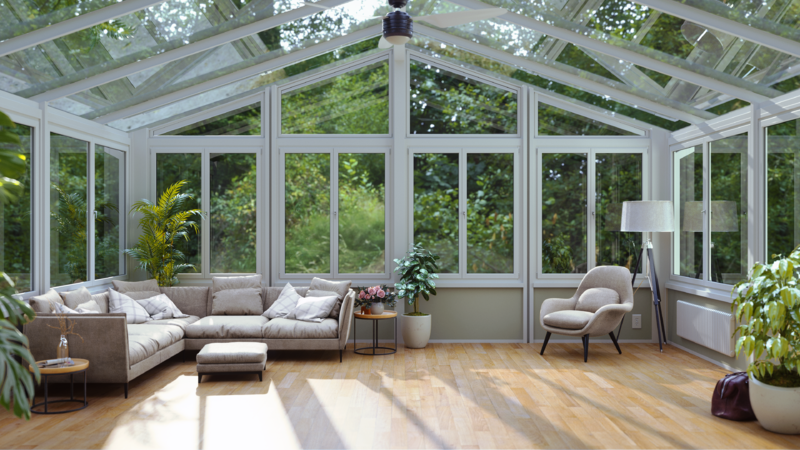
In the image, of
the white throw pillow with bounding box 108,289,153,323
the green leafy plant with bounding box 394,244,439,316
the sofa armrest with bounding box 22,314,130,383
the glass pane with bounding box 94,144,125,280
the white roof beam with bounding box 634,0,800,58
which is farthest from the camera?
the green leafy plant with bounding box 394,244,439,316

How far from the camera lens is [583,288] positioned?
283 inches

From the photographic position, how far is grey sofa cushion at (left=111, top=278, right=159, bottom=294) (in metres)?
6.84

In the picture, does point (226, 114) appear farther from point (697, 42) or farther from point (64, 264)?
point (697, 42)

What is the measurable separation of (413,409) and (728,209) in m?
3.89

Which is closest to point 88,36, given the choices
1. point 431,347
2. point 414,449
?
point 414,449

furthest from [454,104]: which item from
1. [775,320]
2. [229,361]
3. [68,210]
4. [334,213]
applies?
[775,320]

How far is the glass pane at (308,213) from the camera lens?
7.83 m

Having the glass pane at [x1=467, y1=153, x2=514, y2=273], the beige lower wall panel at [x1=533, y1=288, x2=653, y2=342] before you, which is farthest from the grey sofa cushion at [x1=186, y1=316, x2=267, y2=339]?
the beige lower wall panel at [x1=533, y1=288, x2=653, y2=342]

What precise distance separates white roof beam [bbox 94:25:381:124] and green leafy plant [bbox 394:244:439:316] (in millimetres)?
2581

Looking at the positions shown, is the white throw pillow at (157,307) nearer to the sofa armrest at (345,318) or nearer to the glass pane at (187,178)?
the glass pane at (187,178)

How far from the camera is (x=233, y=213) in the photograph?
25.7ft

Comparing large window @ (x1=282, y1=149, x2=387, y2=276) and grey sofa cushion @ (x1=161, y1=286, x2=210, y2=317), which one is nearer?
grey sofa cushion @ (x1=161, y1=286, x2=210, y2=317)

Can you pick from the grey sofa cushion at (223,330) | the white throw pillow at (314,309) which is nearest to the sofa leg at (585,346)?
the white throw pillow at (314,309)

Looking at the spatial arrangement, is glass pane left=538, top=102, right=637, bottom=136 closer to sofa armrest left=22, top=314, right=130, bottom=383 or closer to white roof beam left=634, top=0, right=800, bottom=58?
white roof beam left=634, top=0, right=800, bottom=58
